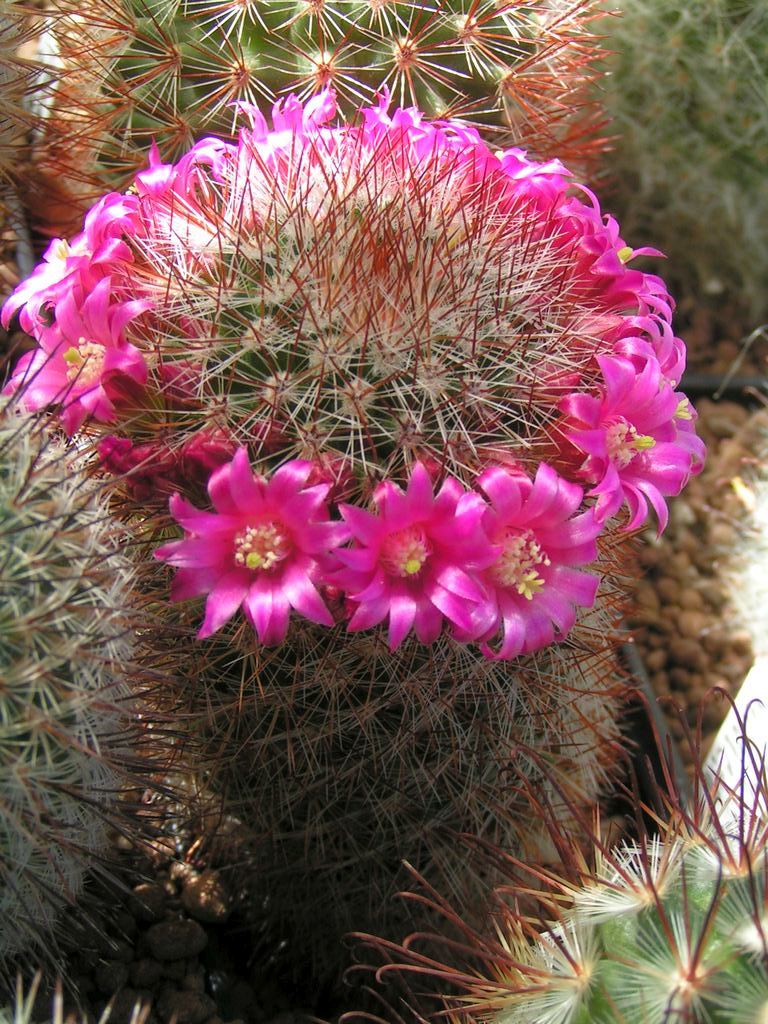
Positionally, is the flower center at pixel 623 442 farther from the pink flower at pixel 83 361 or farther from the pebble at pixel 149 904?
the pebble at pixel 149 904

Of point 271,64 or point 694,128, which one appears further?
point 694,128

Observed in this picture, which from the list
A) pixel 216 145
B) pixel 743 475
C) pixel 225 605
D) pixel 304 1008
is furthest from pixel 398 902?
pixel 743 475

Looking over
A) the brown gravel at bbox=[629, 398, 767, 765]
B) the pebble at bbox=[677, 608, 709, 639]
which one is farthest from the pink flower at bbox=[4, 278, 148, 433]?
the pebble at bbox=[677, 608, 709, 639]

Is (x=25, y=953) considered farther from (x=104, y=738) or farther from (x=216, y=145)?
(x=216, y=145)

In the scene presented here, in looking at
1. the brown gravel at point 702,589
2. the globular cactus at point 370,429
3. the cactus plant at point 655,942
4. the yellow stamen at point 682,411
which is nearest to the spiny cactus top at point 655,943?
the cactus plant at point 655,942

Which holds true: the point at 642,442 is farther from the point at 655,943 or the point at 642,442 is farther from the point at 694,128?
the point at 694,128

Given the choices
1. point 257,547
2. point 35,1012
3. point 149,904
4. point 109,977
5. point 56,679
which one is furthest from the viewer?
point 149,904

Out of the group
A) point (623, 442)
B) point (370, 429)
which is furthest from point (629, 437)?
point (370, 429)
